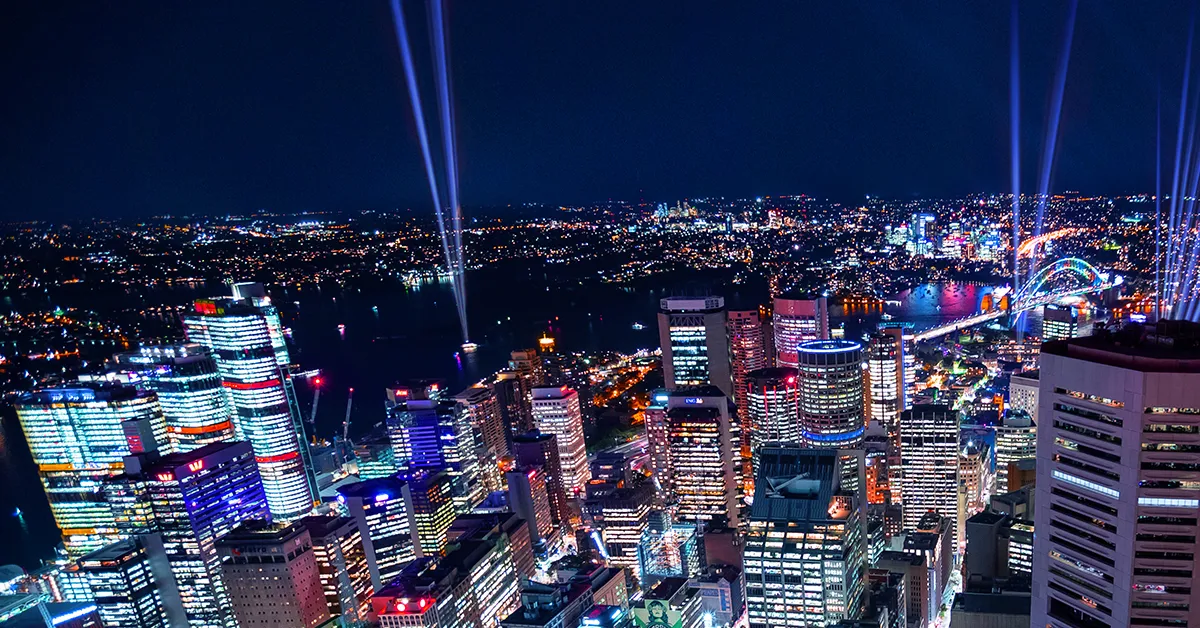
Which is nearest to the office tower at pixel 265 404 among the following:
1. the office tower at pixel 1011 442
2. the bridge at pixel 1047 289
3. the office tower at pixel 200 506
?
the office tower at pixel 200 506

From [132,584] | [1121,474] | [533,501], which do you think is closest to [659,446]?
[533,501]

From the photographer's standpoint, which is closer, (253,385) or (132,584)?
(132,584)

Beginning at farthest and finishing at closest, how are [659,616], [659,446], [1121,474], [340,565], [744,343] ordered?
[744,343]
[659,446]
[340,565]
[659,616]
[1121,474]

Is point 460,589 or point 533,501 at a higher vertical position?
point 460,589

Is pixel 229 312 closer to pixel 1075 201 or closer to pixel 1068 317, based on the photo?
Result: pixel 1068 317

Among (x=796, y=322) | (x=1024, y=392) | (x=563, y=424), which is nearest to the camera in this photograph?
(x=563, y=424)

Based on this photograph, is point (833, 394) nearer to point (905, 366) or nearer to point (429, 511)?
point (905, 366)
